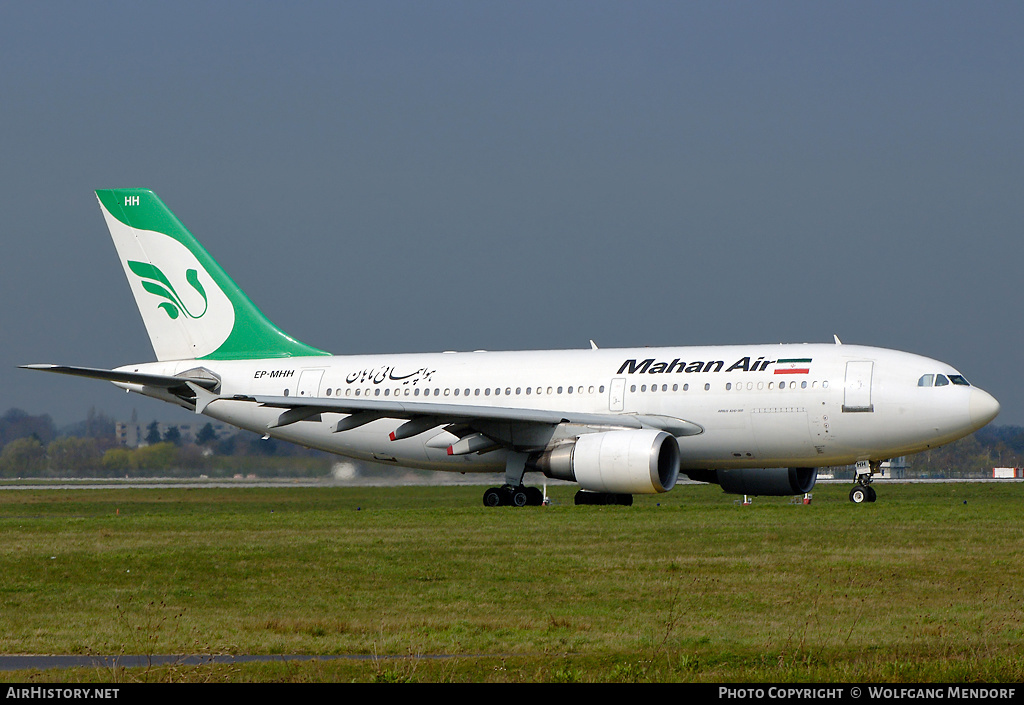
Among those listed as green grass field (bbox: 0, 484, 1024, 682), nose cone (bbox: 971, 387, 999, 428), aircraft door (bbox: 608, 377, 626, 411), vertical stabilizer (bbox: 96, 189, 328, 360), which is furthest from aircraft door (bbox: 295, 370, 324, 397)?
nose cone (bbox: 971, 387, 999, 428)

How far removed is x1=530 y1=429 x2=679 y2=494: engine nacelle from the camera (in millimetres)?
26375

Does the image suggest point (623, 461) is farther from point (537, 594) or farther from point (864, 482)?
point (537, 594)

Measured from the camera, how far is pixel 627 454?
2655 cm

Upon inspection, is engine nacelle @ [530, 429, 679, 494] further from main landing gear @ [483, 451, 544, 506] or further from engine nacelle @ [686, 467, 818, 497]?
engine nacelle @ [686, 467, 818, 497]

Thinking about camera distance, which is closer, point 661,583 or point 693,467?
point 661,583

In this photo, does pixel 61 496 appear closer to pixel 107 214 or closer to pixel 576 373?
pixel 107 214

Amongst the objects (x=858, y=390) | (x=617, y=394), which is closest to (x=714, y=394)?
(x=617, y=394)

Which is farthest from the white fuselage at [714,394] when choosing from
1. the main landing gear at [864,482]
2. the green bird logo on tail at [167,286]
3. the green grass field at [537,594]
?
the green grass field at [537,594]

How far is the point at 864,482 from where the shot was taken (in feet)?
96.2

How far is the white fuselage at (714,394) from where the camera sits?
27469 millimetres

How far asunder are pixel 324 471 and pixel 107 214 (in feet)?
37.2
